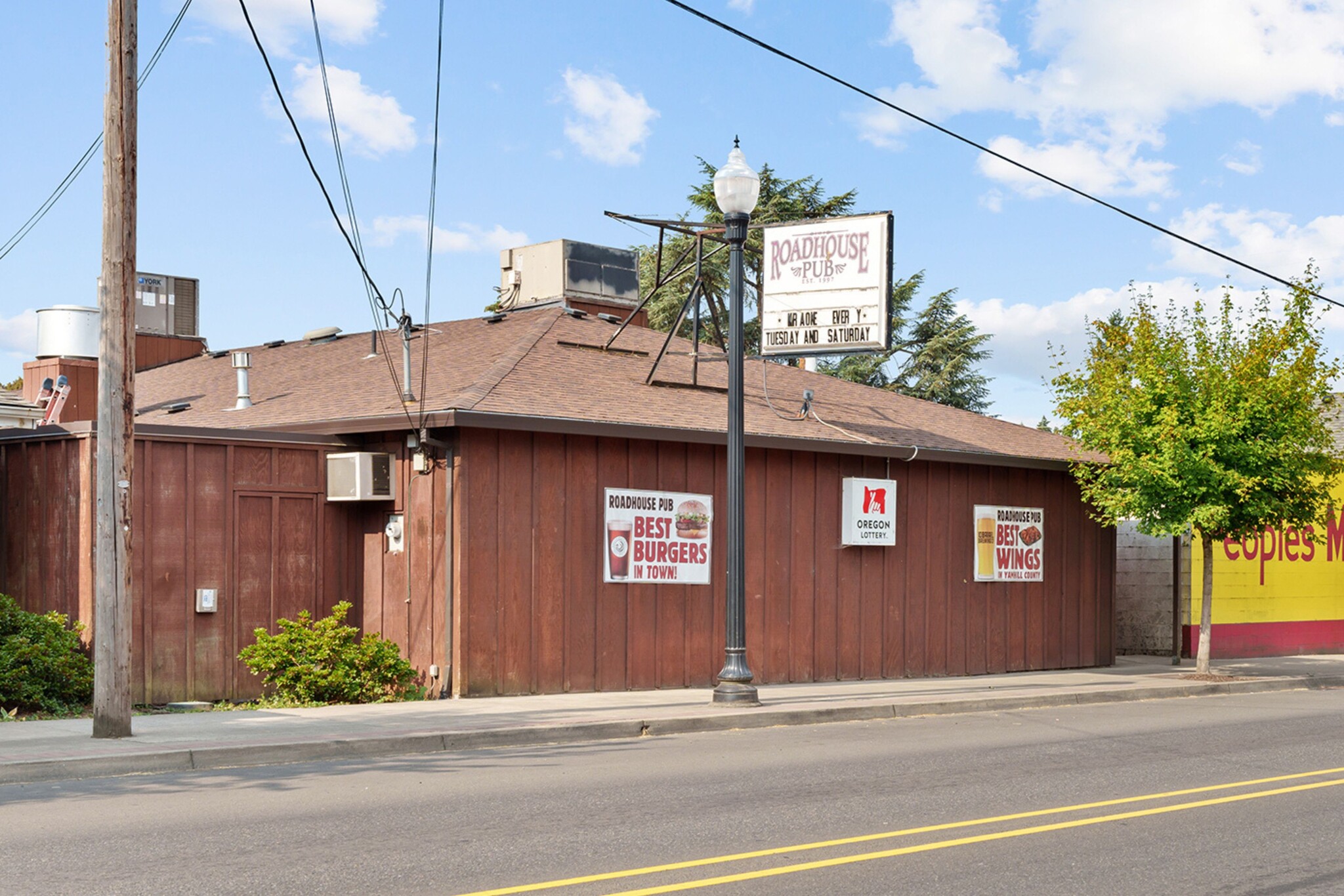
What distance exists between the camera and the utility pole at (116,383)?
1175 centimetres

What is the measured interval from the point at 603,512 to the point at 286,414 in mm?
4547

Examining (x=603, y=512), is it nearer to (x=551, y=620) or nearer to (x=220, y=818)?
(x=551, y=620)

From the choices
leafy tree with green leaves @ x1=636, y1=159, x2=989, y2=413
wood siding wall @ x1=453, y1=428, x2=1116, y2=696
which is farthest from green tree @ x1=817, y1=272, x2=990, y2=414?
wood siding wall @ x1=453, y1=428, x2=1116, y2=696

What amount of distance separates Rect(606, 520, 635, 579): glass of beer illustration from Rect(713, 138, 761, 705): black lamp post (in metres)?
1.94

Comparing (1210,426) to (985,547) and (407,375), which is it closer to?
(985,547)

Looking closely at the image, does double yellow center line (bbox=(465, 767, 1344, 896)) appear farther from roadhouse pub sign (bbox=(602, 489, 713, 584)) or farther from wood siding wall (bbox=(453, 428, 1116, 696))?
roadhouse pub sign (bbox=(602, 489, 713, 584))

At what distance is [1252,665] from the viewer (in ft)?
77.3

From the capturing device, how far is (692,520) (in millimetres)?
17750

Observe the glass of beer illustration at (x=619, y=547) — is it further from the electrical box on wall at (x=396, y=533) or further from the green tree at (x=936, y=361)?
the green tree at (x=936, y=361)

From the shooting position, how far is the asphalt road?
7.25m

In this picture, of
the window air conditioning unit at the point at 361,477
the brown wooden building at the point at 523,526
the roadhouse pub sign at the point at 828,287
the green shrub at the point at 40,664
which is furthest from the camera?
the roadhouse pub sign at the point at 828,287

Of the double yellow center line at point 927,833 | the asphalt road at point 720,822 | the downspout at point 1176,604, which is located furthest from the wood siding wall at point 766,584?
the double yellow center line at point 927,833

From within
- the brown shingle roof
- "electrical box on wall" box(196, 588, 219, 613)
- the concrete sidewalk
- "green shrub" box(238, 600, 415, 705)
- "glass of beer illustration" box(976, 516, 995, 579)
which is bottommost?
the concrete sidewalk

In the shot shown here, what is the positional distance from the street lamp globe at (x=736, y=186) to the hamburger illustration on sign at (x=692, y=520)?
3724 mm
